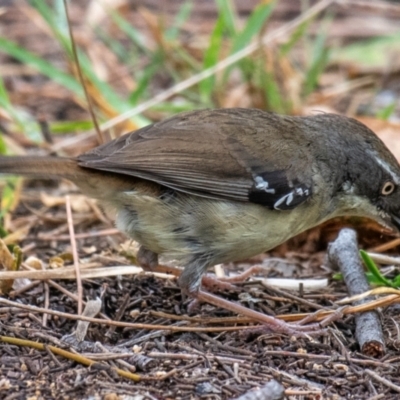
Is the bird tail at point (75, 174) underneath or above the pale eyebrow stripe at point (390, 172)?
above

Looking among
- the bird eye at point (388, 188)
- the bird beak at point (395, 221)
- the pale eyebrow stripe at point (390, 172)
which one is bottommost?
the bird beak at point (395, 221)

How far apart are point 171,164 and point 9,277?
111cm

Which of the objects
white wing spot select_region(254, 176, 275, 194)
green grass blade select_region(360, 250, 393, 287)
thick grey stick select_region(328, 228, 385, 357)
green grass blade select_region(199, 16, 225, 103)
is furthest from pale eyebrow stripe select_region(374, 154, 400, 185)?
green grass blade select_region(199, 16, 225, 103)

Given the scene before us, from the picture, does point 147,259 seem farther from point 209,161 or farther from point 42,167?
point 42,167

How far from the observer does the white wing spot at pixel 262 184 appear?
15.8ft

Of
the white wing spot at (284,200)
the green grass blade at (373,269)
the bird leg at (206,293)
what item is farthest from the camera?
the white wing spot at (284,200)

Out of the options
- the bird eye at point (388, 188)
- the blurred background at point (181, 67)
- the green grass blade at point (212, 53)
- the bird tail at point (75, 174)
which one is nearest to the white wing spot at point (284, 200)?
the bird eye at point (388, 188)

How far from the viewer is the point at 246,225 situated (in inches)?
187

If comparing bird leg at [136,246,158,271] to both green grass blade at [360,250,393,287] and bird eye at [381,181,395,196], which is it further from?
bird eye at [381,181,395,196]

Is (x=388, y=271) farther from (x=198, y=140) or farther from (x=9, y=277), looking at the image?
(x=9, y=277)

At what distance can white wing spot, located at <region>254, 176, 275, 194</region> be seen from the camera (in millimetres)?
4828

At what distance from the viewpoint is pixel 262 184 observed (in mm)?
4852

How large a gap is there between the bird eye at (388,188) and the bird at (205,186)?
0.32m

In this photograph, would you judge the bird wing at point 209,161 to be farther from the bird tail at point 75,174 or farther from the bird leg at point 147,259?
the bird leg at point 147,259
